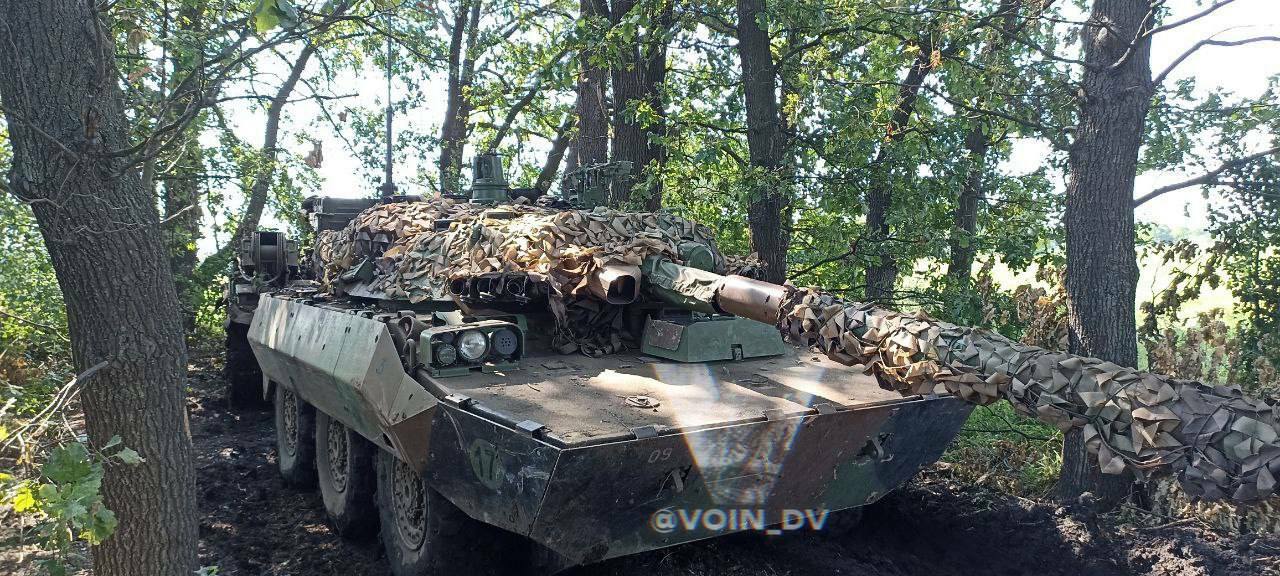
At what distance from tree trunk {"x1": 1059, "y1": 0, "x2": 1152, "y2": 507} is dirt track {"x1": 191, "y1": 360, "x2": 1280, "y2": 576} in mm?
963

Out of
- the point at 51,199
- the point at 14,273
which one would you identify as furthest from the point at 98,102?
the point at 14,273

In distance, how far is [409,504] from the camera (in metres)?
5.65

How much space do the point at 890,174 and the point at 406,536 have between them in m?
5.44

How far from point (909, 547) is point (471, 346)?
350cm

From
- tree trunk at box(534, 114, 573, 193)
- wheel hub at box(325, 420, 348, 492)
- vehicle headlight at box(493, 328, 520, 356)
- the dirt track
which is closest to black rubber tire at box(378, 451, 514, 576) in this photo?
the dirt track

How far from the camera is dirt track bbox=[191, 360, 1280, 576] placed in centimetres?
549

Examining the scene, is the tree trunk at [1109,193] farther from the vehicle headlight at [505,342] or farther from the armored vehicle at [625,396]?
the vehicle headlight at [505,342]

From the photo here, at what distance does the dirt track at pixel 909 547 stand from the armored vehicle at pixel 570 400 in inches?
15.0

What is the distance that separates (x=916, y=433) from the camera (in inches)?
213

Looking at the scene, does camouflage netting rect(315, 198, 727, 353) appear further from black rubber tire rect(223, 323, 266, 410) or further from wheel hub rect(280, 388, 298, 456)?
black rubber tire rect(223, 323, 266, 410)

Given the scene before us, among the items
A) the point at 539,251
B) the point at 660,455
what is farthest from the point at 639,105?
the point at 660,455

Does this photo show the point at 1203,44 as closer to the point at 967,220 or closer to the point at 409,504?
the point at 967,220

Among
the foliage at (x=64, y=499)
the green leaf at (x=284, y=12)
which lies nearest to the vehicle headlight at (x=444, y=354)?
the foliage at (x=64, y=499)

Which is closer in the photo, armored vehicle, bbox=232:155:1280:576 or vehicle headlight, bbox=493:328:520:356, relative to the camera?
armored vehicle, bbox=232:155:1280:576
